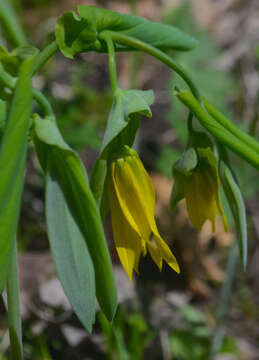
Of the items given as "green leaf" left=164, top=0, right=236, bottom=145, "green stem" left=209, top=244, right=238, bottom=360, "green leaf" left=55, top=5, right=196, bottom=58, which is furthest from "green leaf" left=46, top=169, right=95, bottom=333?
"green leaf" left=164, top=0, right=236, bottom=145

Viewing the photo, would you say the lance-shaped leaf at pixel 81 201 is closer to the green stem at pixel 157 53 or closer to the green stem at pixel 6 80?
the green stem at pixel 6 80

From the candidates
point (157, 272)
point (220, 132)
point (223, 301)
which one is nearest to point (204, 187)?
point (220, 132)

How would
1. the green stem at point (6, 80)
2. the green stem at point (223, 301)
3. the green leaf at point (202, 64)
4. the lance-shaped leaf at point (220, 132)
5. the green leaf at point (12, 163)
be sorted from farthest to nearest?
the green leaf at point (202, 64) < the green stem at point (223, 301) < the lance-shaped leaf at point (220, 132) < the green stem at point (6, 80) < the green leaf at point (12, 163)

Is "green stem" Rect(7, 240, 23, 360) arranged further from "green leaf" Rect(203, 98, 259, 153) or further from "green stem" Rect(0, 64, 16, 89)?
"green leaf" Rect(203, 98, 259, 153)

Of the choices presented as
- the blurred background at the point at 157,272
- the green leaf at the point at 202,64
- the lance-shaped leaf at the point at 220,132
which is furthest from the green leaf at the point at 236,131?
the green leaf at the point at 202,64

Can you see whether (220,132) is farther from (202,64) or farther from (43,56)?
(202,64)

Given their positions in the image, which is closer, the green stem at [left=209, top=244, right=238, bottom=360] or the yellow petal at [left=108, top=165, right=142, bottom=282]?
the yellow petal at [left=108, top=165, right=142, bottom=282]

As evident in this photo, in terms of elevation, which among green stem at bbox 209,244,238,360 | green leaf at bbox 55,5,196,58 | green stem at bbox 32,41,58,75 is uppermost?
green leaf at bbox 55,5,196,58
